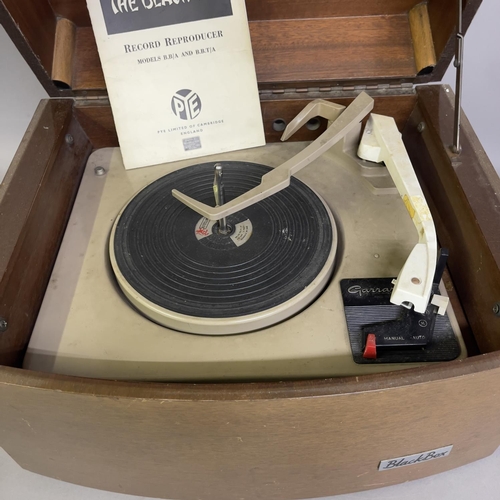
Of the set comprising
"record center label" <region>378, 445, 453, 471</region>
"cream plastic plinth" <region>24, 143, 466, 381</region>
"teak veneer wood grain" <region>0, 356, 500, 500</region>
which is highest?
"cream plastic plinth" <region>24, 143, 466, 381</region>

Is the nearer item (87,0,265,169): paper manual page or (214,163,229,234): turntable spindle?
(214,163,229,234): turntable spindle

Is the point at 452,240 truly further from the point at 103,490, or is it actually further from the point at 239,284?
the point at 103,490

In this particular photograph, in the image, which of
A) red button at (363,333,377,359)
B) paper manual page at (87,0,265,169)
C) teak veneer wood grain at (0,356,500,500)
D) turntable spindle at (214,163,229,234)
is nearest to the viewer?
teak veneer wood grain at (0,356,500,500)

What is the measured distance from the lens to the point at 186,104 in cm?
111

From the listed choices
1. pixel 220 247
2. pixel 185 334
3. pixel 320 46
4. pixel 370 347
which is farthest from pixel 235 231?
pixel 320 46

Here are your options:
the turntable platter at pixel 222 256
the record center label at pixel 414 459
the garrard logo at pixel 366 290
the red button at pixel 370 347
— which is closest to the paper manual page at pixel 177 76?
the turntable platter at pixel 222 256

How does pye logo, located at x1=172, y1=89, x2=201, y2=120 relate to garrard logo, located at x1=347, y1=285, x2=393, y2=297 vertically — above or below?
above

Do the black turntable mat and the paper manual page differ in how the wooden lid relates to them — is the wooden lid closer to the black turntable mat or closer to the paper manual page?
the paper manual page

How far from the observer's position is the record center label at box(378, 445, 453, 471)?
2.82 feet

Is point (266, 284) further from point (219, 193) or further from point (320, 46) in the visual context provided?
point (320, 46)

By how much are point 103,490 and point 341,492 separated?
0.43 m

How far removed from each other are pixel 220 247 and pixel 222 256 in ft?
0.08

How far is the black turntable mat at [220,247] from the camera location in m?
0.88

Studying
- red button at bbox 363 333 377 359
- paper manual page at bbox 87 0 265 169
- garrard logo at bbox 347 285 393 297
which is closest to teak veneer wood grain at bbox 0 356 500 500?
red button at bbox 363 333 377 359
